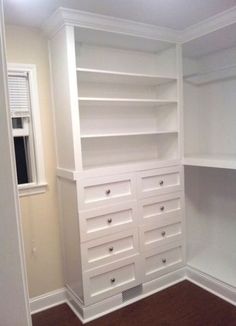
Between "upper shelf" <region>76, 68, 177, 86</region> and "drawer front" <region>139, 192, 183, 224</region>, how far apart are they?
114 centimetres

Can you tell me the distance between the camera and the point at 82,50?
2365 millimetres

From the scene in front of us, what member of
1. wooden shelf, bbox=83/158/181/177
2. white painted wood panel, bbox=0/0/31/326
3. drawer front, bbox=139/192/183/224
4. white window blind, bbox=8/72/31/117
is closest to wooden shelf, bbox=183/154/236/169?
wooden shelf, bbox=83/158/181/177

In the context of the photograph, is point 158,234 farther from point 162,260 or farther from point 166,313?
point 166,313

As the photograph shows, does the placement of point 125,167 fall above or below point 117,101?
below

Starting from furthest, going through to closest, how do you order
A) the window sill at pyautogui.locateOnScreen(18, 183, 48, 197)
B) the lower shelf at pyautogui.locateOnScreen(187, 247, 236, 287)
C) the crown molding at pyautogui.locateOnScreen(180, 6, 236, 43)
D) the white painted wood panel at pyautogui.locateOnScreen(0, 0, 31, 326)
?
1. the lower shelf at pyautogui.locateOnScreen(187, 247, 236, 287)
2. the window sill at pyautogui.locateOnScreen(18, 183, 48, 197)
3. the crown molding at pyautogui.locateOnScreen(180, 6, 236, 43)
4. the white painted wood panel at pyautogui.locateOnScreen(0, 0, 31, 326)

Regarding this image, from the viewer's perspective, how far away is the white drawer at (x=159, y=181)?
A: 2.45 m

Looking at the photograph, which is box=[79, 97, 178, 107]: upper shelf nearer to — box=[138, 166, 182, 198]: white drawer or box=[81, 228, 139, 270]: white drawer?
box=[138, 166, 182, 198]: white drawer

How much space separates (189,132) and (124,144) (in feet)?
3.05

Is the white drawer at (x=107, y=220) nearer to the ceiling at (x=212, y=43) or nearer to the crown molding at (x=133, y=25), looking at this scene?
the crown molding at (x=133, y=25)

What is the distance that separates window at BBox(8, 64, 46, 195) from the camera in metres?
2.22

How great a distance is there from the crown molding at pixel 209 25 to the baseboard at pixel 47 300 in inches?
105

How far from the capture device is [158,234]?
2.59 metres

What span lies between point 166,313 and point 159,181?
3.79 ft

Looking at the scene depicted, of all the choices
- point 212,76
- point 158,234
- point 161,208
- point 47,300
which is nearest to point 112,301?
point 47,300
